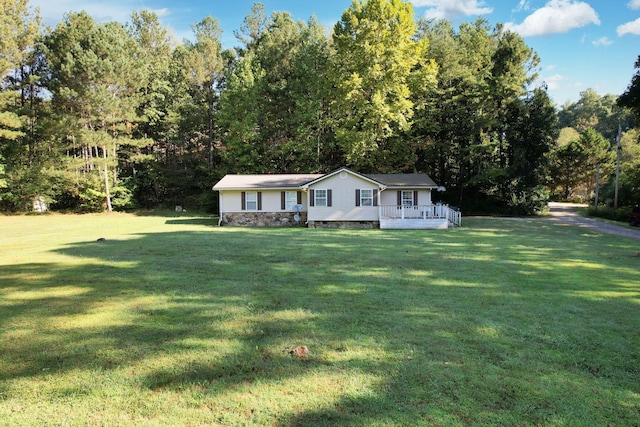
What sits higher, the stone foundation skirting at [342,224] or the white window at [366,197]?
the white window at [366,197]

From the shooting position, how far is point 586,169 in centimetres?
4144

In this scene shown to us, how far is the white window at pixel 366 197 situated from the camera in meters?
20.5

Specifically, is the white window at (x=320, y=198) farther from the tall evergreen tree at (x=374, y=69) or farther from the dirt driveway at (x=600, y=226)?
the dirt driveway at (x=600, y=226)

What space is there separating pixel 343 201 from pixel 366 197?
1.30 m

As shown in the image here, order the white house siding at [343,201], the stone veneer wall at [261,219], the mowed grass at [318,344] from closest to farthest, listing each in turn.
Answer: the mowed grass at [318,344], the white house siding at [343,201], the stone veneer wall at [261,219]

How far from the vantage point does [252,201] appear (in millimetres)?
21812

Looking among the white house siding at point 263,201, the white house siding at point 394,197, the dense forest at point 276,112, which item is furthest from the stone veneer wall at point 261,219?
the dense forest at point 276,112

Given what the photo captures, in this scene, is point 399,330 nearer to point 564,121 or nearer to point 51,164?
point 51,164

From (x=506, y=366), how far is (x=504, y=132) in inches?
1178

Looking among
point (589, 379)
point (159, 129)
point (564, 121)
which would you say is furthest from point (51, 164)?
point (564, 121)

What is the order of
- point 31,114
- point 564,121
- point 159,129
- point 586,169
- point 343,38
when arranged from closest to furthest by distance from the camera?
1. point 343,38
2. point 31,114
3. point 159,129
4. point 586,169
5. point 564,121

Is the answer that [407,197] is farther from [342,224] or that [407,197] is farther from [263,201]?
[263,201]

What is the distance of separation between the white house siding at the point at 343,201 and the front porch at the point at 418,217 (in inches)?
30.4

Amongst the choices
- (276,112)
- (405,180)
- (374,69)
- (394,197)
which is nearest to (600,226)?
(405,180)
